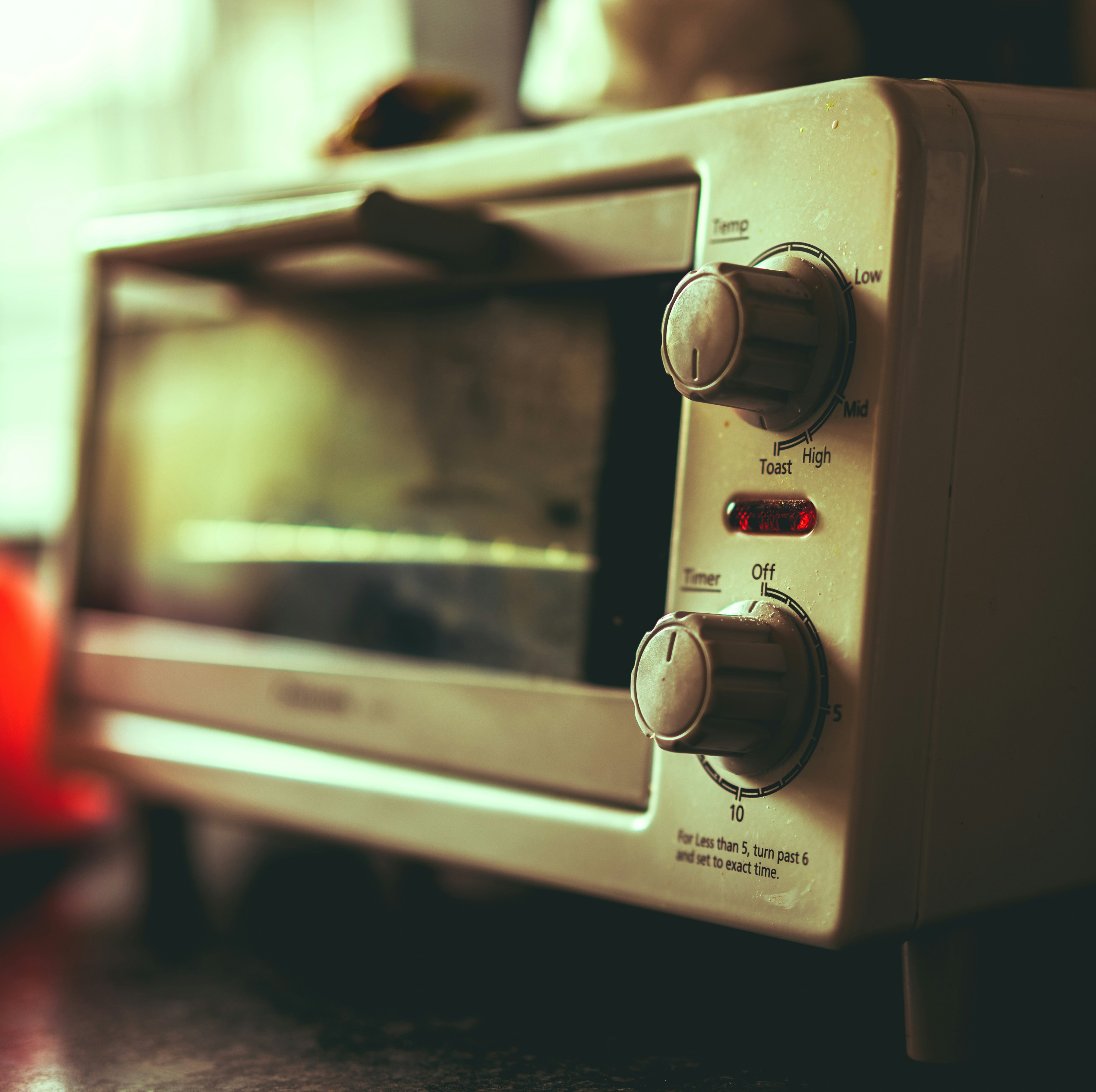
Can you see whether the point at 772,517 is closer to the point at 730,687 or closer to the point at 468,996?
the point at 730,687

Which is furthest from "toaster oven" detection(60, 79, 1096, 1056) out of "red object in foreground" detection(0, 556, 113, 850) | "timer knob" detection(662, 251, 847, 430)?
"red object in foreground" detection(0, 556, 113, 850)

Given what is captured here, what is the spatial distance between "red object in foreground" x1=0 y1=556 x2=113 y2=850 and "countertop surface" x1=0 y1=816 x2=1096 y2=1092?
0.07 metres

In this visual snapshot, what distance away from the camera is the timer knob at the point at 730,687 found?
41cm

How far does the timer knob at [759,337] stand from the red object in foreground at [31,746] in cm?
55

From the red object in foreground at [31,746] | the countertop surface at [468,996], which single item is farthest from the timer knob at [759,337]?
the red object in foreground at [31,746]

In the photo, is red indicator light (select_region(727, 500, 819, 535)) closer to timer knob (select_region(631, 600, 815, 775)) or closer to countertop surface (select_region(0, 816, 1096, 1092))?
timer knob (select_region(631, 600, 815, 775))

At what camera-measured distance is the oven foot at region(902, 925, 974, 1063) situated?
45cm

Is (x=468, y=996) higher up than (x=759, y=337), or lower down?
lower down

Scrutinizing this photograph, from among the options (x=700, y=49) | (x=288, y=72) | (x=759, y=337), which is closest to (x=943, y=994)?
(x=759, y=337)

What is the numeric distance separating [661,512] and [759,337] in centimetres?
12

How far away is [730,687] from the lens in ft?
1.33

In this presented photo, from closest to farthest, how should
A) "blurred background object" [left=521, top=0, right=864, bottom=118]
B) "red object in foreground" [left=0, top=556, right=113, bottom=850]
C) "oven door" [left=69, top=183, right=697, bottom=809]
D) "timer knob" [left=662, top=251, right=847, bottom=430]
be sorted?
1. "timer knob" [left=662, top=251, right=847, bottom=430]
2. "oven door" [left=69, top=183, right=697, bottom=809]
3. "blurred background object" [left=521, top=0, right=864, bottom=118]
4. "red object in foreground" [left=0, top=556, right=113, bottom=850]

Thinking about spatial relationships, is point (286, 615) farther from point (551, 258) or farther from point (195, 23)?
point (195, 23)

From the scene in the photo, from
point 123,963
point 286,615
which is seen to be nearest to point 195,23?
point 286,615
